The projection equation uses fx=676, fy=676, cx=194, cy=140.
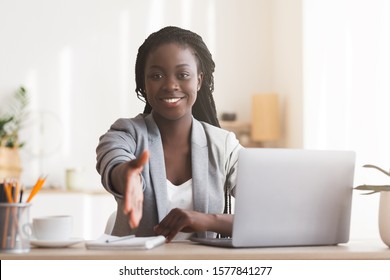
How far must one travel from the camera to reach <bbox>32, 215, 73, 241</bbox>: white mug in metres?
1.69

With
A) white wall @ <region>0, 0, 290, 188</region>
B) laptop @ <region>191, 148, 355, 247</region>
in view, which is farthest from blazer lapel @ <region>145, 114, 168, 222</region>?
white wall @ <region>0, 0, 290, 188</region>

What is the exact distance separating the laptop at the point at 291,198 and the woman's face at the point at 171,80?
1.58 feet

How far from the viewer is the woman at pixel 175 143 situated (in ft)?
6.68

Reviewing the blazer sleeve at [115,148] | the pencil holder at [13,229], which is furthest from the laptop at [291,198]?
the pencil holder at [13,229]

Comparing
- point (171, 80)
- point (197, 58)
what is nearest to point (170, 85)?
point (171, 80)

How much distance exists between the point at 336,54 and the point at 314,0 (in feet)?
1.32

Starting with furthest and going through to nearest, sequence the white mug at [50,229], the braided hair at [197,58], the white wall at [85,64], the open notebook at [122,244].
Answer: the white wall at [85,64]
the braided hair at [197,58]
the white mug at [50,229]
the open notebook at [122,244]

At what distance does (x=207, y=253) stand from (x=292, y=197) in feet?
1.00

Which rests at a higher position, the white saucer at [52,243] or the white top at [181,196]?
the white top at [181,196]

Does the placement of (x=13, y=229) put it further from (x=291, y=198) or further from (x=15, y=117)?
(x=15, y=117)

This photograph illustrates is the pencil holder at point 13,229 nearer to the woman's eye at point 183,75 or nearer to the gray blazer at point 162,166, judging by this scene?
the gray blazer at point 162,166

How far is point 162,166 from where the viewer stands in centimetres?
207

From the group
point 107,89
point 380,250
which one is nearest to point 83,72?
point 107,89
